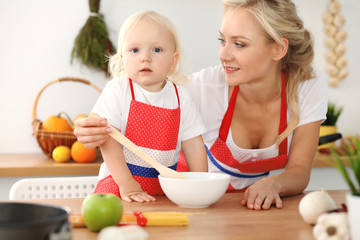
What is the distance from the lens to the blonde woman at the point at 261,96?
5.32 ft

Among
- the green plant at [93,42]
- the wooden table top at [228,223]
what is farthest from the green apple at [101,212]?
the green plant at [93,42]

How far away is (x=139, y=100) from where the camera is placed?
1.49 metres

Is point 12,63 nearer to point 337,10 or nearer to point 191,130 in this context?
point 191,130

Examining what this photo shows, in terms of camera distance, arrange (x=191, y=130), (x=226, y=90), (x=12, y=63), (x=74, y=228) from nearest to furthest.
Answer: (x=74, y=228)
(x=191, y=130)
(x=226, y=90)
(x=12, y=63)

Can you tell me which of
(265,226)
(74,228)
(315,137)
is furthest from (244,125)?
(74,228)

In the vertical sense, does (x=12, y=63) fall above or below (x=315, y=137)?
above

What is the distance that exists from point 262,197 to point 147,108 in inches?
18.7

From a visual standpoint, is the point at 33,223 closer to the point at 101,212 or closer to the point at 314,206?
the point at 101,212

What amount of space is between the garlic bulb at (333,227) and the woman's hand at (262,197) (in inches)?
13.0

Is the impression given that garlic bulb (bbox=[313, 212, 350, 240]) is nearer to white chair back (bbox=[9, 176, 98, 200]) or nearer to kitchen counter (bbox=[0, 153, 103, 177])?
white chair back (bbox=[9, 176, 98, 200])

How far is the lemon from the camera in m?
2.33

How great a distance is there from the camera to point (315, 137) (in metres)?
1.64

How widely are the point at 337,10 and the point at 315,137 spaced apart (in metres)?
1.65

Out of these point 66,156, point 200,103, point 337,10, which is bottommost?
point 66,156
